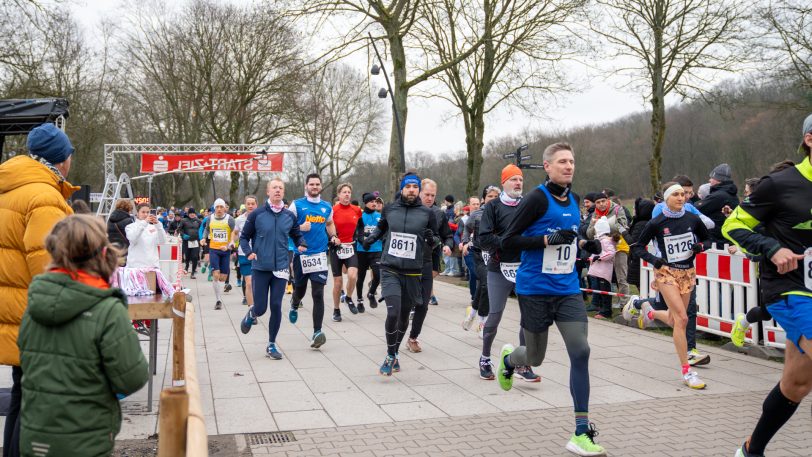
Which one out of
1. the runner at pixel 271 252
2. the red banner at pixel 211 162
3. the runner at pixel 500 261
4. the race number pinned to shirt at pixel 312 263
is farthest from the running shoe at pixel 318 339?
the red banner at pixel 211 162

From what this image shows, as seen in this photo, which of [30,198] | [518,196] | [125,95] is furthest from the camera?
[125,95]

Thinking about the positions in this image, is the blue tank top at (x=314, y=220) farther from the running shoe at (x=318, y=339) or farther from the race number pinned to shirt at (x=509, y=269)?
the race number pinned to shirt at (x=509, y=269)

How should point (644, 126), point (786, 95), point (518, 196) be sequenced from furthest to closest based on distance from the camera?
point (644, 126)
point (786, 95)
point (518, 196)

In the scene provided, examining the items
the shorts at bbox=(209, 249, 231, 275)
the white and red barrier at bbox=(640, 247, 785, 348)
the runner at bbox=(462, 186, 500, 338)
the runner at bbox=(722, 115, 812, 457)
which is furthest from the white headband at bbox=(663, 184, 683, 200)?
the shorts at bbox=(209, 249, 231, 275)

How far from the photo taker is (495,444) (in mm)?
5250

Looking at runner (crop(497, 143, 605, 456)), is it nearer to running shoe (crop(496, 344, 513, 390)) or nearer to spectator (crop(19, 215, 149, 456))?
running shoe (crop(496, 344, 513, 390))

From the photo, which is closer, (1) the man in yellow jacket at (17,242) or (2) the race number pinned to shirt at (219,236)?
(1) the man in yellow jacket at (17,242)

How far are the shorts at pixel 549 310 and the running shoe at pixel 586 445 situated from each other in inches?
29.6

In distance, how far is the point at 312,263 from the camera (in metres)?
9.19

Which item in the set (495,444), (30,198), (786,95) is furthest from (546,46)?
(30,198)

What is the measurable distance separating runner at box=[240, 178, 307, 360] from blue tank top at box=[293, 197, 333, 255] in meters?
0.36

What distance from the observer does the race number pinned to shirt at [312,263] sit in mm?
9164

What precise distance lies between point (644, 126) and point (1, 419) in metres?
49.2

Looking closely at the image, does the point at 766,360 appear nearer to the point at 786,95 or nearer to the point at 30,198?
the point at 30,198
